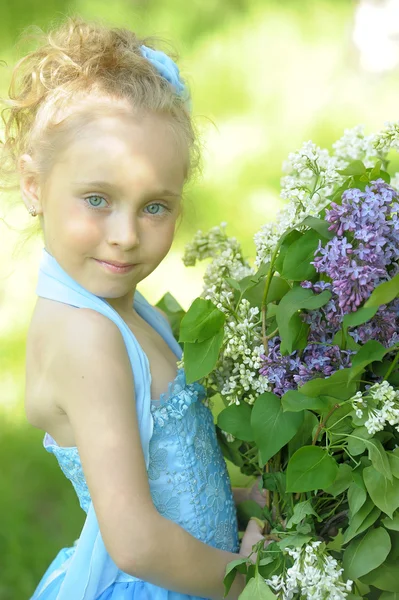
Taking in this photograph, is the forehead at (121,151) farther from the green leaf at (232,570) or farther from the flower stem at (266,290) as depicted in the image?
the green leaf at (232,570)

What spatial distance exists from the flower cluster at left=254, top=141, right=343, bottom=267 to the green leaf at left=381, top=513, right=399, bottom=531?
415 mm

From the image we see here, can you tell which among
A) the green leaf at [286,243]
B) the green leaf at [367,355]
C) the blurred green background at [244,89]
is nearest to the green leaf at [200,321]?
the green leaf at [286,243]

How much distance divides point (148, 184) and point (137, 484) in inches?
18.1

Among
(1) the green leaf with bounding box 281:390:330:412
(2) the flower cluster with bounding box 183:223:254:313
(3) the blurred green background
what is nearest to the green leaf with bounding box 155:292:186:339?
(2) the flower cluster with bounding box 183:223:254:313

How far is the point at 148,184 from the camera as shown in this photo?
136cm

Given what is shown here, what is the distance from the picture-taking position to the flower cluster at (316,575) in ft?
3.75

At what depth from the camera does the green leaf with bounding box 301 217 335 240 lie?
1.18 metres

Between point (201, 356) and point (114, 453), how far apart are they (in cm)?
19

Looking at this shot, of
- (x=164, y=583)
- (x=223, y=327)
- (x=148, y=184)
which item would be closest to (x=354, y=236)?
(x=223, y=327)

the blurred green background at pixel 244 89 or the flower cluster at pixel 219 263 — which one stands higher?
the blurred green background at pixel 244 89

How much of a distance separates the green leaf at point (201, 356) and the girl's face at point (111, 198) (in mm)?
197

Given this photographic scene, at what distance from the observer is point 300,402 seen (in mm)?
1185

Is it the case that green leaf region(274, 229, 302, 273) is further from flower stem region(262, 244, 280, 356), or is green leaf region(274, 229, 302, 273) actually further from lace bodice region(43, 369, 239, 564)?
lace bodice region(43, 369, 239, 564)

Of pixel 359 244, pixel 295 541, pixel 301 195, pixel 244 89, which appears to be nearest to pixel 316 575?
pixel 295 541
